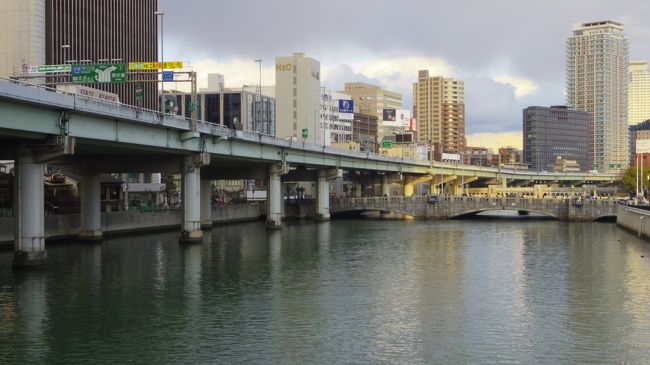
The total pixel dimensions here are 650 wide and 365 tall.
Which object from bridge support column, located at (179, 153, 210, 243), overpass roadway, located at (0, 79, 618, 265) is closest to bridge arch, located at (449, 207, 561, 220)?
overpass roadway, located at (0, 79, 618, 265)

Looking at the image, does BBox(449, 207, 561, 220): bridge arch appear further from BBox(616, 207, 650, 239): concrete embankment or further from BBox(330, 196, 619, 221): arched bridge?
BBox(616, 207, 650, 239): concrete embankment

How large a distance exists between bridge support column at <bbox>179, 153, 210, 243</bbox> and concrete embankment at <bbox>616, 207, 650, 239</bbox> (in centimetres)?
5234

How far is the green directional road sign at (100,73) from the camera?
7212cm

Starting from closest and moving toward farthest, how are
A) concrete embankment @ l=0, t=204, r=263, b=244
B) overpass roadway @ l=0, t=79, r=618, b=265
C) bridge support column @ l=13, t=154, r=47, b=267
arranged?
overpass roadway @ l=0, t=79, r=618, b=265 → bridge support column @ l=13, t=154, r=47, b=267 → concrete embankment @ l=0, t=204, r=263, b=244

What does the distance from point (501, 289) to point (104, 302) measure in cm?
2607

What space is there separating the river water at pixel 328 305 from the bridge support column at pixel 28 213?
2211 mm

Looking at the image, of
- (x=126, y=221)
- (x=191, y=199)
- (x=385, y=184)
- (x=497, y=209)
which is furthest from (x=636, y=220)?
(x=385, y=184)

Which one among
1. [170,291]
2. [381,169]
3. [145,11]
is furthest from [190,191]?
[145,11]

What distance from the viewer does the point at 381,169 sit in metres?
162

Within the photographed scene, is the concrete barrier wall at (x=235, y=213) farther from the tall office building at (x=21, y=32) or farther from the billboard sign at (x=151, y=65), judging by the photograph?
the billboard sign at (x=151, y=65)

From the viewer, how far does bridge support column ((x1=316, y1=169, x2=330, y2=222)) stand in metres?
144

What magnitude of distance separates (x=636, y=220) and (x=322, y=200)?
6100 centimetres

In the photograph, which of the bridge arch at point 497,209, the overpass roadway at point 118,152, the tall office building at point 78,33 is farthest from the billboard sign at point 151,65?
the bridge arch at point 497,209

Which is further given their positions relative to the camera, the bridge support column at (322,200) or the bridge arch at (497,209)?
the bridge support column at (322,200)
